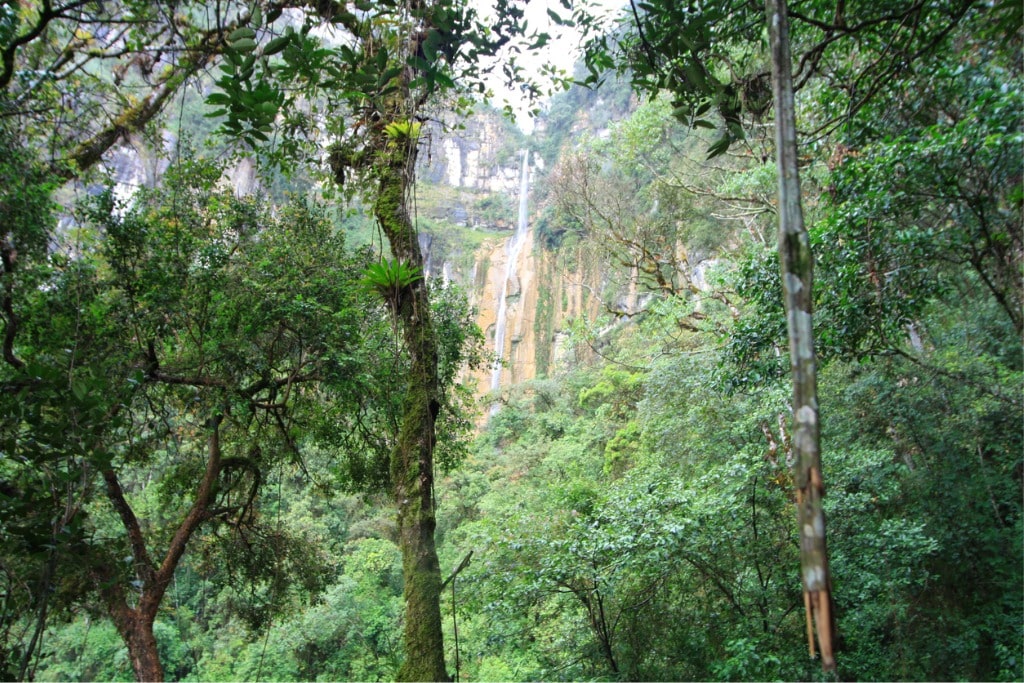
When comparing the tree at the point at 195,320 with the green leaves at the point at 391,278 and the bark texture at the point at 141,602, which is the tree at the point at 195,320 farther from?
the green leaves at the point at 391,278

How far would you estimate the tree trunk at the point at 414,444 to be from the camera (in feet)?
7.79

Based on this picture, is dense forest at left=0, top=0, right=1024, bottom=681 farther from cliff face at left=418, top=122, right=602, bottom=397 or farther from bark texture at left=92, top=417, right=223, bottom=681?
cliff face at left=418, top=122, right=602, bottom=397

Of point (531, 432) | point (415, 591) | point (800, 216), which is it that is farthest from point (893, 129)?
point (531, 432)

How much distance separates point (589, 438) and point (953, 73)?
842 cm

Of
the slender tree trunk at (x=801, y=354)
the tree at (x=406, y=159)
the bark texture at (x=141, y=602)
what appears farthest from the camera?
the bark texture at (x=141, y=602)

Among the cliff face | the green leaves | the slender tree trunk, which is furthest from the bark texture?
the cliff face

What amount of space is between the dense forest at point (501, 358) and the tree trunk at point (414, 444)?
0.02 meters

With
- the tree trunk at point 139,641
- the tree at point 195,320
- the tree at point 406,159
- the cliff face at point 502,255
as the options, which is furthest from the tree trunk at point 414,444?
the cliff face at point 502,255

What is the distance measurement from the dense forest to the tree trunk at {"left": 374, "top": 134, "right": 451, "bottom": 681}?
0.05 feet

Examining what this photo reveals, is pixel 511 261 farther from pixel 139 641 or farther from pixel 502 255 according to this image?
pixel 139 641

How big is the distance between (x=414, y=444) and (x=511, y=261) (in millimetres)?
23187

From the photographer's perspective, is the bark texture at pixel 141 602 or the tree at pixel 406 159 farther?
the bark texture at pixel 141 602

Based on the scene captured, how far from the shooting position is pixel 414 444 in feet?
8.89

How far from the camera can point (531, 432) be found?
1370 cm
